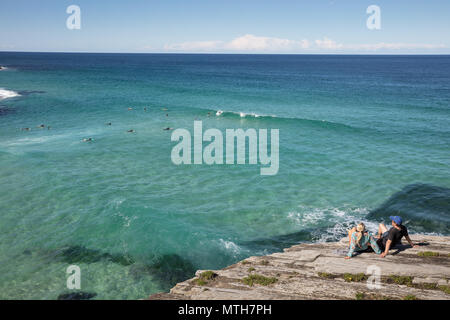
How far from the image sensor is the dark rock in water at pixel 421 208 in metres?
23.7

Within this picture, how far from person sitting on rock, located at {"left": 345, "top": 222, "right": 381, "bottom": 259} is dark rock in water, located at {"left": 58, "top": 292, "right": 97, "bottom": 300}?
14416 millimetres

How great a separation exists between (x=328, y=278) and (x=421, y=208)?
17.6 m

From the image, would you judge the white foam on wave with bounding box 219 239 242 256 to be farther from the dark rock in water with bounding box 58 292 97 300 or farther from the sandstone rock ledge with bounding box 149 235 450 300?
the dark rock in water with bounding box 58 292 97 300

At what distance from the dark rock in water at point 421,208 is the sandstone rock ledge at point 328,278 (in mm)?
8072

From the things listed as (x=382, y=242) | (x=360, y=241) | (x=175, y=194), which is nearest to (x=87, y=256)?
(x=175, y=194)

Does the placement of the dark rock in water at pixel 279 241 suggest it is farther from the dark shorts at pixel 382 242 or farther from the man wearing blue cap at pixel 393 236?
the man wearing blue cap at pixel 393 236

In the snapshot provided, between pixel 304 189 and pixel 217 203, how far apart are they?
9215 millimetres

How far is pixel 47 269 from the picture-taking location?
19.1m

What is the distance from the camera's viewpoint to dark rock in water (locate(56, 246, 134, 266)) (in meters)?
20.1

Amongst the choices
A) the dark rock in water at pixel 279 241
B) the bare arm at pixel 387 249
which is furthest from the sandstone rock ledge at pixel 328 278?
the dark rock in water at pixel 279 241

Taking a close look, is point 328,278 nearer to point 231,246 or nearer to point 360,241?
point 360,241

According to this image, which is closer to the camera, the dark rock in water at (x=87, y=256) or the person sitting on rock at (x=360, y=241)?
the person sitting on rock at (x=360, y=241)

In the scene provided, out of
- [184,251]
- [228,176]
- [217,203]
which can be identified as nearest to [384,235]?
[184,251]
